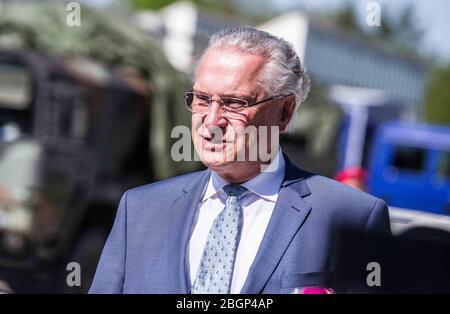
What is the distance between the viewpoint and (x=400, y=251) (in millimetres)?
1704

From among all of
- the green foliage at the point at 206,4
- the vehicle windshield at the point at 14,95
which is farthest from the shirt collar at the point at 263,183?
the green foliage at the point at 206,4

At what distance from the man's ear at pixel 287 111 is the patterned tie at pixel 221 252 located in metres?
0.21

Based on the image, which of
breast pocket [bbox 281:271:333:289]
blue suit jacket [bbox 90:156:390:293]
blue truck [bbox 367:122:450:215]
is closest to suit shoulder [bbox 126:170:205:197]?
blue suit jacket [bbox 90:156:390:293]

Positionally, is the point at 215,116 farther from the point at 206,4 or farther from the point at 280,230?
the point at 206,4

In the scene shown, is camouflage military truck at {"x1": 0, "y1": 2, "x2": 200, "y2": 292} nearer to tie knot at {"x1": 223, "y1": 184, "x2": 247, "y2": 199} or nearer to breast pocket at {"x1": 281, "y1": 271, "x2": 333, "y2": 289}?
tie knot at {"x1": 223, "y1": 184, "x2": 247, "y2": 199}

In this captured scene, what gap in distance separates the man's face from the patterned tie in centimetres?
10

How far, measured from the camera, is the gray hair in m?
1.92

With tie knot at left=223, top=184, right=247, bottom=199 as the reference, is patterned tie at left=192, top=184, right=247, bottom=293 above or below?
below

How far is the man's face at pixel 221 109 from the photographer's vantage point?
6.21 ft

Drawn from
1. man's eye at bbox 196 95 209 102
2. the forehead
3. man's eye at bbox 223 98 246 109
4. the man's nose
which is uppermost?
the forehead

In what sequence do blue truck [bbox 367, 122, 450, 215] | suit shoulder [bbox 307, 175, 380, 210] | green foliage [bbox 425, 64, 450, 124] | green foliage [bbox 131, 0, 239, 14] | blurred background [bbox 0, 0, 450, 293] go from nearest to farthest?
1. suit shoulder [bbox 307, 175, 380, 210]
2. blurred background [bbox 0, 0, 450, 293]
3. blue truck [bbox 367, 122, 450, 215]
4. green foliage [bbox 425, 64, 450, 124]
5. green foliage [bbox 131, 0, 239, 14]

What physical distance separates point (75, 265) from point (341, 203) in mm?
1007

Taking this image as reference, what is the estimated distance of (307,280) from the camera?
1846 mm
